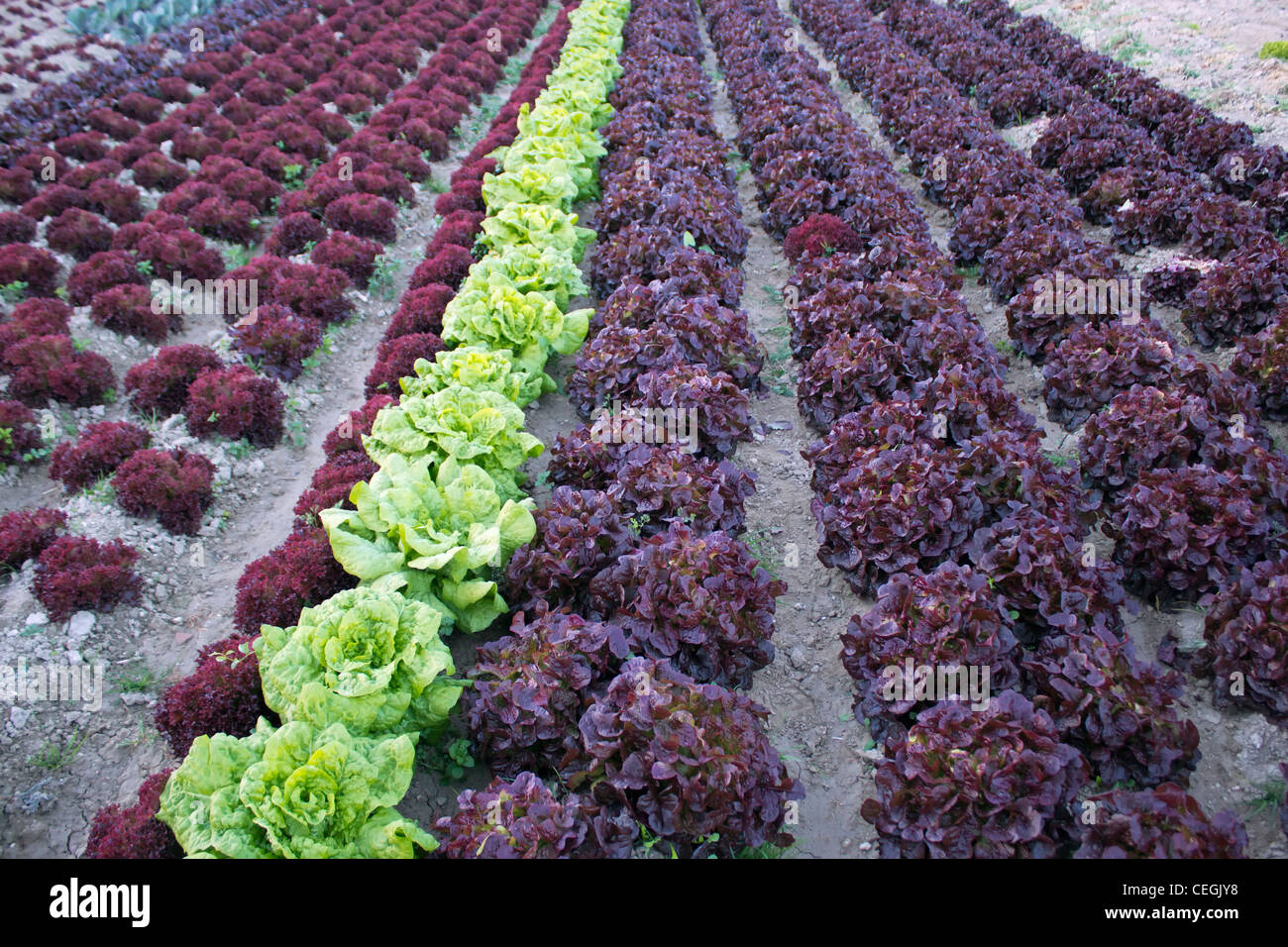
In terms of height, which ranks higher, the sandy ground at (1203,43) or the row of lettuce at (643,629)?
the sandy ground at (1203,43)

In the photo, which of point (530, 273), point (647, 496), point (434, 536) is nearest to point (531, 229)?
point (530, 273)

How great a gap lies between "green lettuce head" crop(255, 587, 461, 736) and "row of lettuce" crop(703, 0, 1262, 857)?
2317 millimetres

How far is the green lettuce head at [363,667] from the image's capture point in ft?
12.4

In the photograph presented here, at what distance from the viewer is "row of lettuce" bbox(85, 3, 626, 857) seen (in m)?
3.40

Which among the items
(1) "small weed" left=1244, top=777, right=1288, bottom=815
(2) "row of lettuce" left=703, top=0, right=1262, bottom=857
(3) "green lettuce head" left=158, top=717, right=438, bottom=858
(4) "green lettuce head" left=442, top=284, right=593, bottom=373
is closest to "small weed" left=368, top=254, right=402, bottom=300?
(4) "green lettuce head" left=442, top=284, right=593, bottom=373

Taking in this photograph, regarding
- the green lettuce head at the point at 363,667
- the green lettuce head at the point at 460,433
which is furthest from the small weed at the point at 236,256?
the green lettuce head at the point at 363,667

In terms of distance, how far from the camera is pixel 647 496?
510 cm

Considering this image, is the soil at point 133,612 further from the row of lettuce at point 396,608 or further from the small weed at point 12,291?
the small weed at point 12,291

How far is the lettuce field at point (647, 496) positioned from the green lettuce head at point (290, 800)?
23mm

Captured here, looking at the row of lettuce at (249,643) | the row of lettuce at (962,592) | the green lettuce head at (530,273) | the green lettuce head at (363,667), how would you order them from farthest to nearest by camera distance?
the green lettuce head at (530,273)
the green lettuce head at (363,667)
the row of lettuce at (249,643)
the row of lettuce at (962,592)

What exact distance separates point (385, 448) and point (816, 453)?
3.15 m

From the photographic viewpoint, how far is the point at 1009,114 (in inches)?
520

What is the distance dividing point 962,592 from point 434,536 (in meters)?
3.08

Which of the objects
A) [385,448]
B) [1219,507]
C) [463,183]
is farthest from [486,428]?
[463,183]
